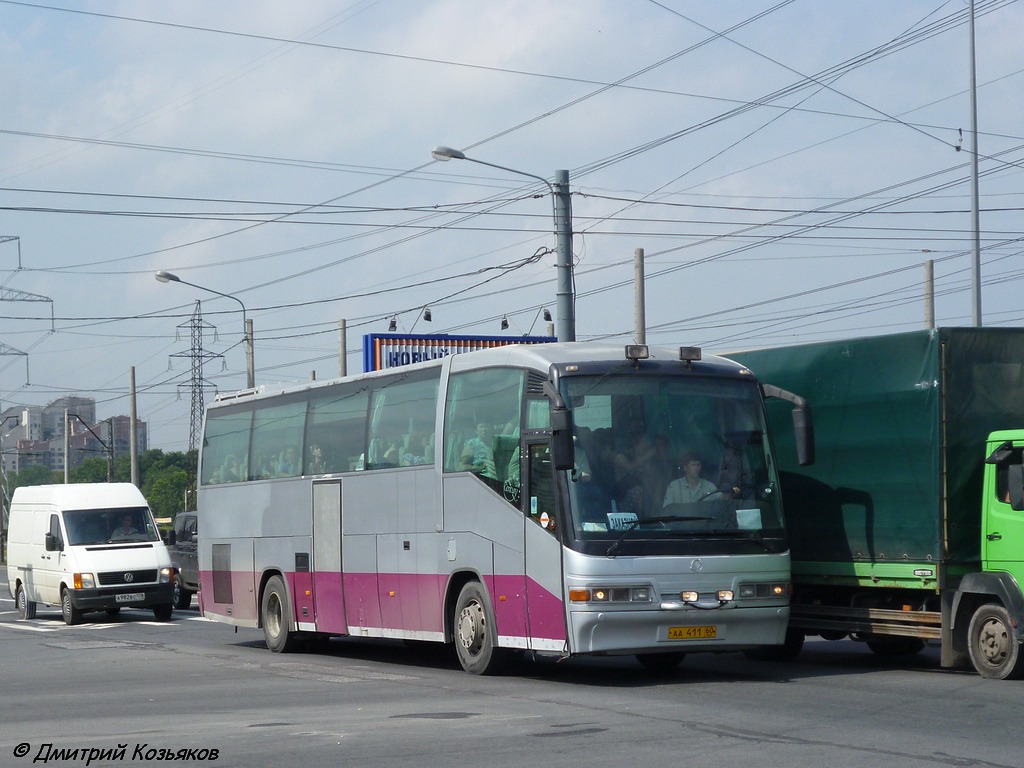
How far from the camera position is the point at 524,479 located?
14.2 metres

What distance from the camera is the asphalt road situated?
9.41 m

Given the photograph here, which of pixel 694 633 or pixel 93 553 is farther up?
pixel 93 553

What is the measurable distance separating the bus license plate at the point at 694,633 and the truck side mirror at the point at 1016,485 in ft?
9.72

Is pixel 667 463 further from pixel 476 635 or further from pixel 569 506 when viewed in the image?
pixel 476 635

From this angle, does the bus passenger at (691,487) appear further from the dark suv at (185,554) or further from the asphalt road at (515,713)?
the dark suv at (185,554)


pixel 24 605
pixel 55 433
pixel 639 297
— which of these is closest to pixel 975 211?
pixel 639 297

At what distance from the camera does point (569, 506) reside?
13547 mm

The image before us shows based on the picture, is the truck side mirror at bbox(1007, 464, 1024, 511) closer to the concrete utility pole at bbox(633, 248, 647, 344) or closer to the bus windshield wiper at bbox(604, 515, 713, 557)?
the bus windshield wiper at bbox(604, 515, 713, 557)

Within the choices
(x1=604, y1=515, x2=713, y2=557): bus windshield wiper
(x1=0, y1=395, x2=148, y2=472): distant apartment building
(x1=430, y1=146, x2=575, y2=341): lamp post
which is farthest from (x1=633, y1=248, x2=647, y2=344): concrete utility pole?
(x1=0, y1=395, x2=148, y2=472): distant apartment building

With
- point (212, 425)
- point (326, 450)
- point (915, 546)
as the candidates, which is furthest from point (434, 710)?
point (212, 425)

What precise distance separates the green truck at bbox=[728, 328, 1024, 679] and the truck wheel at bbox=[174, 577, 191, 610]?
62.6 ft

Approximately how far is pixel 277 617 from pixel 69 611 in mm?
9140

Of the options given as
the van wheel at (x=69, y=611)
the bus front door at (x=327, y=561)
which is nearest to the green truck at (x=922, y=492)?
the bus front door at (x=327, y=561)

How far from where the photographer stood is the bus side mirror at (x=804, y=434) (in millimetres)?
14125
